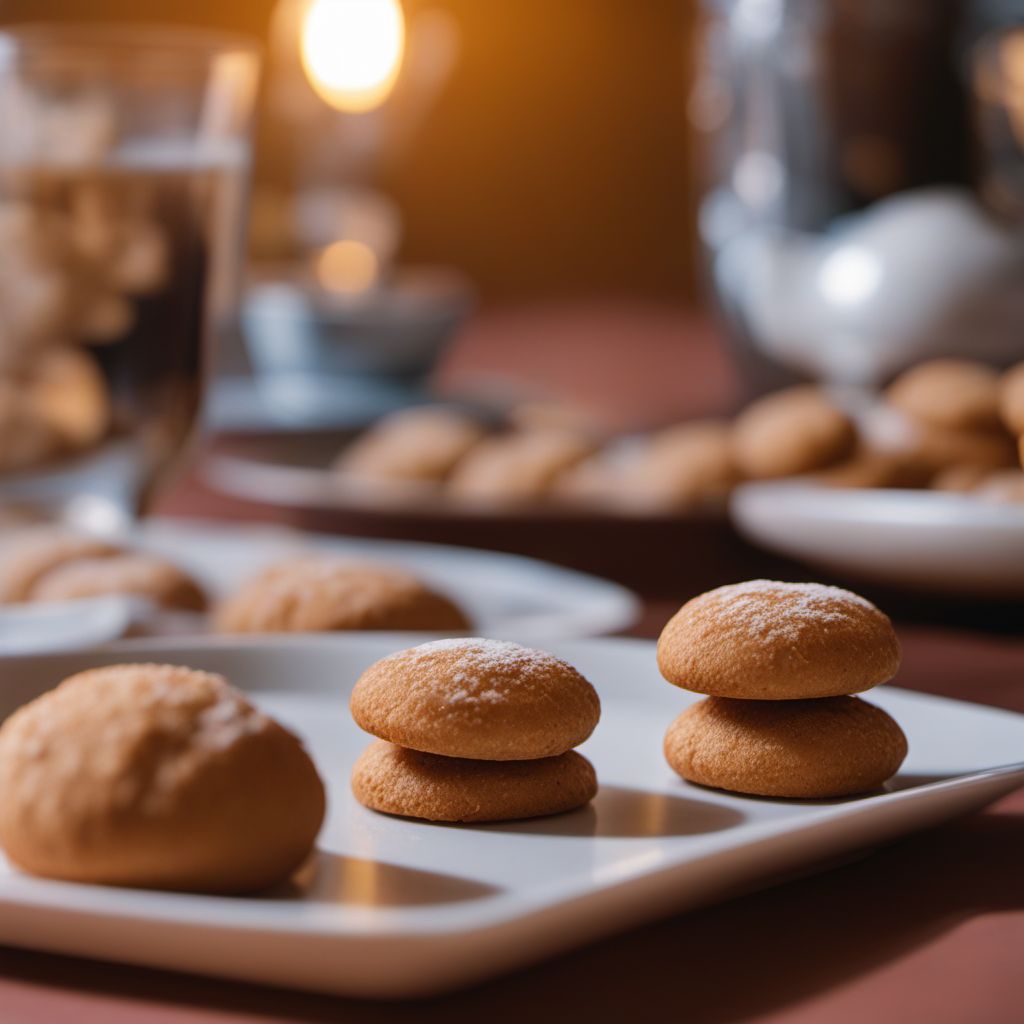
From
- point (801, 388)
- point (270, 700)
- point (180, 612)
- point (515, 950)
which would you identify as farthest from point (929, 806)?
point (801, 388)

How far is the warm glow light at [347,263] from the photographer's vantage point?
8.04ft

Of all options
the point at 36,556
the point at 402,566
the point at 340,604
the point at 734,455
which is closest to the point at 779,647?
the point at 340,604

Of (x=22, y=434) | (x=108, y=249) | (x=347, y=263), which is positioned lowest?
(x=347, y=263)

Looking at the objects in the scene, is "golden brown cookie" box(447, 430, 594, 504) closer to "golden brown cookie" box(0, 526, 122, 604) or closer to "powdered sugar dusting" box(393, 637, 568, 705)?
"golden brown cookie" box(0, 526, 122, 604)

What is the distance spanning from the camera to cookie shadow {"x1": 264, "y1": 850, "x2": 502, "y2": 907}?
1.22 ft

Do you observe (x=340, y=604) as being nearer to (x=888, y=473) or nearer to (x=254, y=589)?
(x=254, y=589)

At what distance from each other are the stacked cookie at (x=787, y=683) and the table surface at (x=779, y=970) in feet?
0.09

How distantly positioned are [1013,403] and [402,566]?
32 centimetres

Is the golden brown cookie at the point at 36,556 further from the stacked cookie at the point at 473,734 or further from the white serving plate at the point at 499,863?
the stacked cookie at the point at 473,734

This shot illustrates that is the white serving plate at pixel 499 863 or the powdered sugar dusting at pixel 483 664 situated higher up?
the powdered sugar dusting at pixel 483 664

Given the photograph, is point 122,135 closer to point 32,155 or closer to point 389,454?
point 32,155

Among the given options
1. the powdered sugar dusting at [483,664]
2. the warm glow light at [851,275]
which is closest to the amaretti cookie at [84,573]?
the powdered sugar dusting at [483,664]

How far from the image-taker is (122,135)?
90 cm

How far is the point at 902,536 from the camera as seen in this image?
0.77 metres
